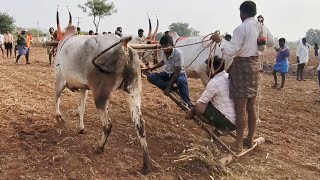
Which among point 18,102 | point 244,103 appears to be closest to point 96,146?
point 244,103

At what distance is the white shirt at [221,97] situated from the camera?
17.3 feet

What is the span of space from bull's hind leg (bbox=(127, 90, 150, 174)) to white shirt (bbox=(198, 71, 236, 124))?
87 centimetres

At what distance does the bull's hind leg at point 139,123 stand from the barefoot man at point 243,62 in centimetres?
125

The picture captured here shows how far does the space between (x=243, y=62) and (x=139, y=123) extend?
63.5 inches

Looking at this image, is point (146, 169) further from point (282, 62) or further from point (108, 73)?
point (282, 62)

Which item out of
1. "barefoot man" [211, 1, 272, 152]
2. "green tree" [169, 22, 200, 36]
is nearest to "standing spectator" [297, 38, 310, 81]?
"barefoot man" [211, 1, 272, 152]

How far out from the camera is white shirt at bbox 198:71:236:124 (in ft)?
17.3

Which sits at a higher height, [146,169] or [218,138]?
[218,138]

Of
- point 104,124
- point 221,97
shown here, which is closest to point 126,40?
point 104,124

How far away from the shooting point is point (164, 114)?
812cm

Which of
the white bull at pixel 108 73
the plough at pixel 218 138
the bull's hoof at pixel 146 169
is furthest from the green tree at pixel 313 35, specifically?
the bull's hoof at pixel 146 169

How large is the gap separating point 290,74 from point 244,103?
14987 mm

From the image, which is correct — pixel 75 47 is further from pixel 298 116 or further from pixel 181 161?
pixel 298 116

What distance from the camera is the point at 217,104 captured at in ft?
17.5
